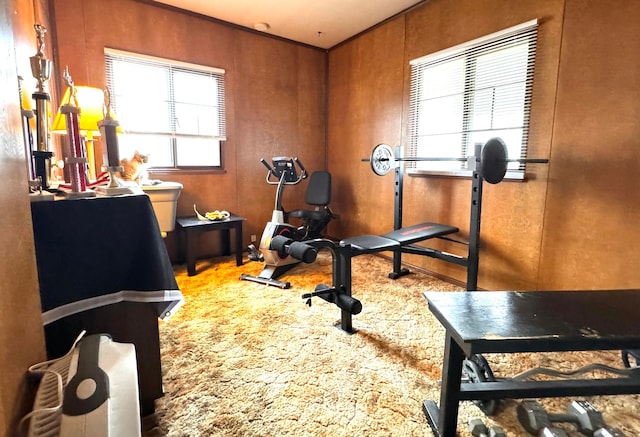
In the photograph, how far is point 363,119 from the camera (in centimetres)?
429

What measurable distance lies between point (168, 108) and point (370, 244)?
287 cm

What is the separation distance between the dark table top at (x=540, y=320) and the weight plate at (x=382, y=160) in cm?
195

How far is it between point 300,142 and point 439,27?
2256 millimetres

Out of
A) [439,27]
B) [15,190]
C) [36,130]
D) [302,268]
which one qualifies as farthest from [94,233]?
[439,27]

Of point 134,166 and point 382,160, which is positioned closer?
point 134,166

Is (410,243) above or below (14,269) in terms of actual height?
below

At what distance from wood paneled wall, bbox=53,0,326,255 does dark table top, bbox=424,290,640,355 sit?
3.25 m

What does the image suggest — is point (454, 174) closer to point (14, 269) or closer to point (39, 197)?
point (39, 197)

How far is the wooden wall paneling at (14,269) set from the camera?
0.77 m

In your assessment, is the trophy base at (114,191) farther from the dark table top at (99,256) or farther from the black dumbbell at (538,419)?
the black dumbbell at (538,419)

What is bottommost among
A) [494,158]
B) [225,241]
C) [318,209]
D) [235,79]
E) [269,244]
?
[225,241]

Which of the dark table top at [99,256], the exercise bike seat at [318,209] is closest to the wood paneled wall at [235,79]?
the exercise bike seat at [318,209]

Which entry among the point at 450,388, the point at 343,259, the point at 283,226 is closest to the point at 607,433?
the point at 450,388

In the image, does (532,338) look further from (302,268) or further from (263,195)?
(263,195)
